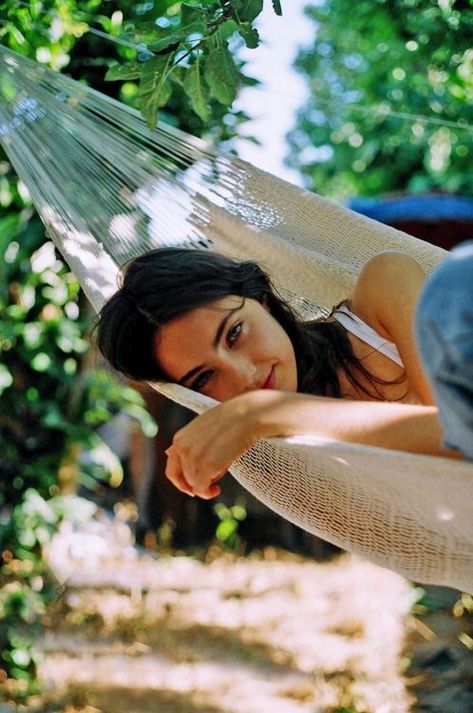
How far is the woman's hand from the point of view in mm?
1095

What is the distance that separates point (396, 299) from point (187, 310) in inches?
13.1

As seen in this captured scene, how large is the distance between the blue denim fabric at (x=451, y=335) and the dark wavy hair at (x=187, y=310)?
2.36 feet

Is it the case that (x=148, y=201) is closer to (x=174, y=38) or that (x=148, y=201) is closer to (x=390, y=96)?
(x=174, y=38)

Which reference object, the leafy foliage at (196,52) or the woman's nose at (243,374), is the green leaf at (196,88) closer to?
the leafy foliage at (196,52)

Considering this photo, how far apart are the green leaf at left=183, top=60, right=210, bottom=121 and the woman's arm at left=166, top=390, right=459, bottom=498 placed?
2.00 ft

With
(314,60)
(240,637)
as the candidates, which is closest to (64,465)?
(240,637)

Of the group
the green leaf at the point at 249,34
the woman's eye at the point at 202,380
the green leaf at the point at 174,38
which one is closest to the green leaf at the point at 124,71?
the green leaf at the point at 174,38

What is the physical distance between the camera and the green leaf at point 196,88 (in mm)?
1493

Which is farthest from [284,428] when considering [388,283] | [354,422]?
[388,283]

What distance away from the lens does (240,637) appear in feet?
9.70

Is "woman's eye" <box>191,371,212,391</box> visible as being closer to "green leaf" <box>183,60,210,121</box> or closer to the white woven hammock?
the white woven hammock

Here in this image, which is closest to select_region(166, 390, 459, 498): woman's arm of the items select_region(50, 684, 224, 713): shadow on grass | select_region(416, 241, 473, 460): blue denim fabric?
select_region(416, 241, 473, 460): blue denim fabric

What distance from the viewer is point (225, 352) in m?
1.41

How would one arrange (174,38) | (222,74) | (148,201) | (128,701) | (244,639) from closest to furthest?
(174,38), (222,74), (148,201), (128,701), (244,639)
